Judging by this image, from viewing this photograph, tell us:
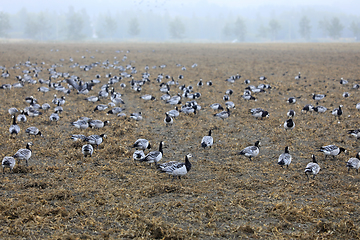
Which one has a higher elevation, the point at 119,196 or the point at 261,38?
the point at 261,38

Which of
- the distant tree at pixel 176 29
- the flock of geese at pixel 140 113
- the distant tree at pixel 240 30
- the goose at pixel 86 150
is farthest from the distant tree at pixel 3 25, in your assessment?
the goose at pixel 86 150

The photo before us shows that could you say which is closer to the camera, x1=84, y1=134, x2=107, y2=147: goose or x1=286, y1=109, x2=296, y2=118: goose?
x1=84, y1=134, x2=107, y2=147: goose

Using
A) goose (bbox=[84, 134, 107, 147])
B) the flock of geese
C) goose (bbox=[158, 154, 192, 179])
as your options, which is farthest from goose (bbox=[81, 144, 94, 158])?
goose (bbox=[158, 154, 192, 179])

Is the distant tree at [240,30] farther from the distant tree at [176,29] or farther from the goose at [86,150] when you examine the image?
the goose at [86,150]

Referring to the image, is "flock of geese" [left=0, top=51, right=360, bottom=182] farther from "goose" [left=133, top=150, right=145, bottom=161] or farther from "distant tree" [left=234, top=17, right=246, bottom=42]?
"distant tree" [left=234, top=17, right=246, bottom=42]

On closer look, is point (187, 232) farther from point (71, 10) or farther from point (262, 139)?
point (71, 10)

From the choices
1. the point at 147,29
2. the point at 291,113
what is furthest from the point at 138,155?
the point at 147,29

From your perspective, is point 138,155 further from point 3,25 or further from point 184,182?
point 3,25

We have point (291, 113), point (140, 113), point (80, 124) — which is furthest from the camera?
point (140, 113)

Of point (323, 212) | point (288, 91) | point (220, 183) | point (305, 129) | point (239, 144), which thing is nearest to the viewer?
point (323, 212)

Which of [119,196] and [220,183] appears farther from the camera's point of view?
[220,183]

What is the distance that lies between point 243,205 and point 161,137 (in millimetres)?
7407

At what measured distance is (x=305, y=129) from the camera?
51.7ft

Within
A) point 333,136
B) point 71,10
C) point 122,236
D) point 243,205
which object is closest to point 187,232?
point 122,236
